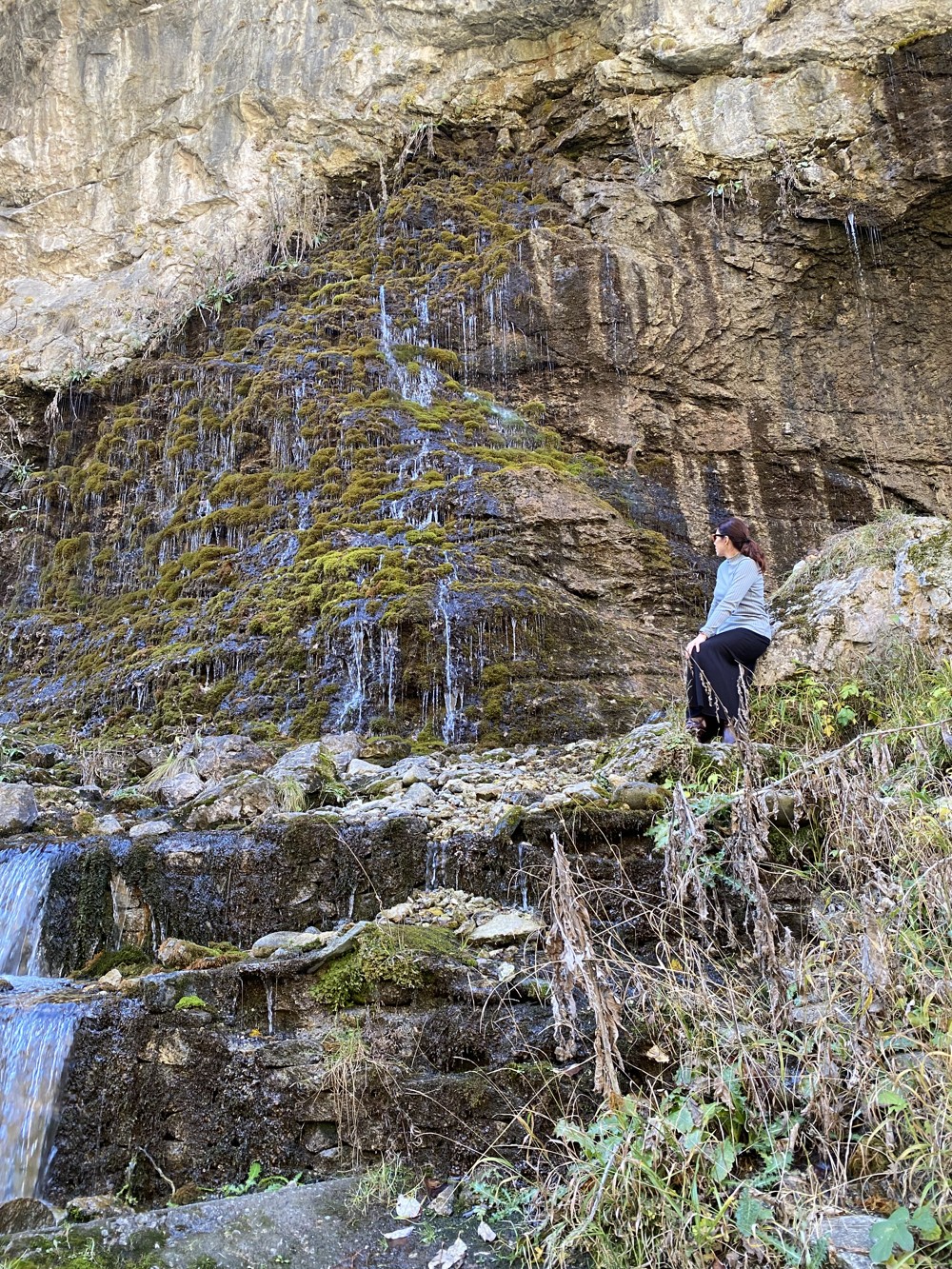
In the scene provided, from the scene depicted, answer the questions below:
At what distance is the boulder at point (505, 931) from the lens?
4.53 metres

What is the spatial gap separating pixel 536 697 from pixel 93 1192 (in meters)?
5.59

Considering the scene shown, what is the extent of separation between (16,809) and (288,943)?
271 cm

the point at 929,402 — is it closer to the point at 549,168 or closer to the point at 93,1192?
the point at 549,168

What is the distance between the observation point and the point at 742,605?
232 inches

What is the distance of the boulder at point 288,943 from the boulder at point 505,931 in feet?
2.20

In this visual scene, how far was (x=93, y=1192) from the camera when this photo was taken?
3580 mm

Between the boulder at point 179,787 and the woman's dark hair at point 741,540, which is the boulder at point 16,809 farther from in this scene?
the woman's dark hair at point 741,540

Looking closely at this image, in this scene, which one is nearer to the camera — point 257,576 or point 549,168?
point 257,576

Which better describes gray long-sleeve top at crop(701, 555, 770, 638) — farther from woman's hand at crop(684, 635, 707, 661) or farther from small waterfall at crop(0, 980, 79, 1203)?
small waterfall at crop(0, 980, 79, 1203)

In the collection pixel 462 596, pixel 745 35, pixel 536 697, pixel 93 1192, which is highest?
pixel 745 35

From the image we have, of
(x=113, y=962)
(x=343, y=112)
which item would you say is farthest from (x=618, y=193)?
(x=113, y=962)

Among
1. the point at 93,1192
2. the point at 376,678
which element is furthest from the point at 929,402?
the point at 93,1192

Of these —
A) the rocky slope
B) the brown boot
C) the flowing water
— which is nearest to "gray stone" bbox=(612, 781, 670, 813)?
the brown boot

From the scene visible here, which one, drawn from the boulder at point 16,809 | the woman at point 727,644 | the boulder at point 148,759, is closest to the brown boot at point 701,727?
the woman at point 727,644
